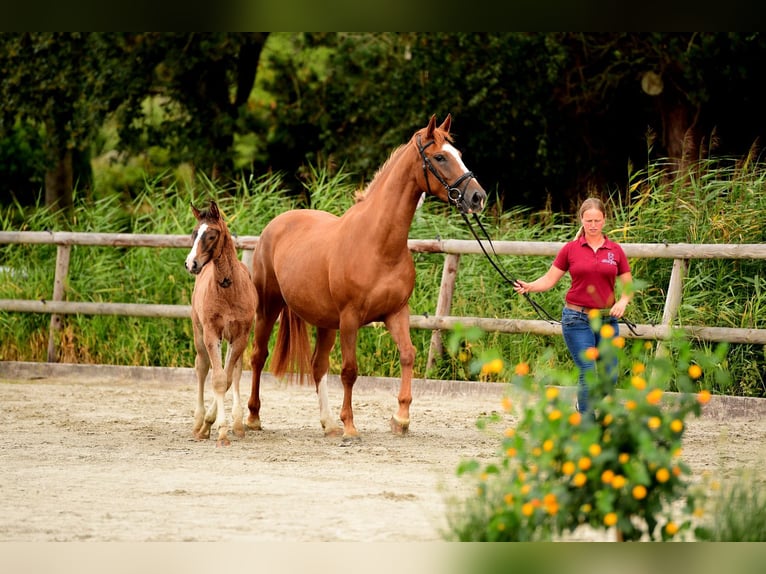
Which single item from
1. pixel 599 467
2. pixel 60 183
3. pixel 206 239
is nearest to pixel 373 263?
pixel 206 239

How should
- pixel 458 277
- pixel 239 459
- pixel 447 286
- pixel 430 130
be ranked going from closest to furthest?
pixel 239 459, pixel 430 130, pixel 447 286, pixel 458 277

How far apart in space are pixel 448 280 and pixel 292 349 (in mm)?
2488

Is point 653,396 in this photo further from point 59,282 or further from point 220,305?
point 59,282

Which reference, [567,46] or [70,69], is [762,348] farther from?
[70,69]

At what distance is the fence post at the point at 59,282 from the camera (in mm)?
12352

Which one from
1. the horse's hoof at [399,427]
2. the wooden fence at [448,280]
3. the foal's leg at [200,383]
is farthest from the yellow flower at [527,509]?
the foal's leg at [200,383]

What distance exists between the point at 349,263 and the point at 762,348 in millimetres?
3965

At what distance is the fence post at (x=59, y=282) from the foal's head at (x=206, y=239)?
5090 millimetres

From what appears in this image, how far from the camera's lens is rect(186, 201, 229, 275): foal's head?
24.9 feet

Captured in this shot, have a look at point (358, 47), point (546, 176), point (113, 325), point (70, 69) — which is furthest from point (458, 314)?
point (70, 69)

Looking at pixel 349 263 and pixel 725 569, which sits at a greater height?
pixel 349 263

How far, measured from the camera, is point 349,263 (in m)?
8.16

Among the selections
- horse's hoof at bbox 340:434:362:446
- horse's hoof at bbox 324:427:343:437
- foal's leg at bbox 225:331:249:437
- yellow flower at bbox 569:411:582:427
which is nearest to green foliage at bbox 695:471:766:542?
yellow flower at bbox 569:411:582:427

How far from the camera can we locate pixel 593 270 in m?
6.68
